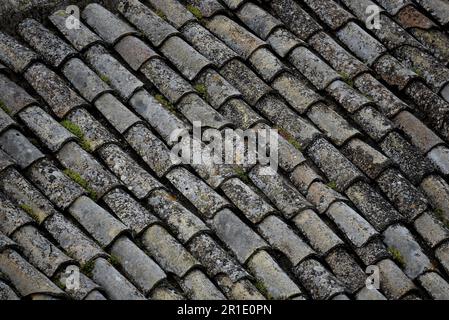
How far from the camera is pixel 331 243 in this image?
17.4ft

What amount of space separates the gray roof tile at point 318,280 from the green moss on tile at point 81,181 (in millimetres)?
1541

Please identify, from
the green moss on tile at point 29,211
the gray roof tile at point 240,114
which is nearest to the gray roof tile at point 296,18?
the gray roof tile at point 240,114

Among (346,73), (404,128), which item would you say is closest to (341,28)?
(346,73)

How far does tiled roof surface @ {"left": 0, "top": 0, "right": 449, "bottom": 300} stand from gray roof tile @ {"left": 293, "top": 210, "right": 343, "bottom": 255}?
0.01 m

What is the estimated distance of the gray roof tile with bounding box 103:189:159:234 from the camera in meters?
5.21

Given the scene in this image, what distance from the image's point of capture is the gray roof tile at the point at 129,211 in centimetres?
521

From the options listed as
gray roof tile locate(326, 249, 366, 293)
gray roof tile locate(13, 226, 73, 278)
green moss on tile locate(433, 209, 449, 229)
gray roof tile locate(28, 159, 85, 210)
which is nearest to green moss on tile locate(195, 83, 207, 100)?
gray roof tile locate(28, 159, 85, 210)

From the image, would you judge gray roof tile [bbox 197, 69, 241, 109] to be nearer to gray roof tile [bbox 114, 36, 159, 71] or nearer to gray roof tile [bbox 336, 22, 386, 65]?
gray roof tile [bbox 114, 36, 159, 71]

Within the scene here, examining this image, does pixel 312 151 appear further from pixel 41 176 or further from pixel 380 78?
pixel 41 176

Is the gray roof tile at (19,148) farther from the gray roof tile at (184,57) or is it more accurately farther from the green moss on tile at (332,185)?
the green moss on tile at (332,185)

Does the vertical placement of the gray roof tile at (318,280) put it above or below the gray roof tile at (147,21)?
below

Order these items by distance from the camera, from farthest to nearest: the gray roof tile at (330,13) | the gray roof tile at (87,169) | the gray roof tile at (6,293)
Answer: the gray roof tile at (330,13), the gray roof tile at (87,169), the gray roof tile at (6,293)

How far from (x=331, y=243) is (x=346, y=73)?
5.86 feet
